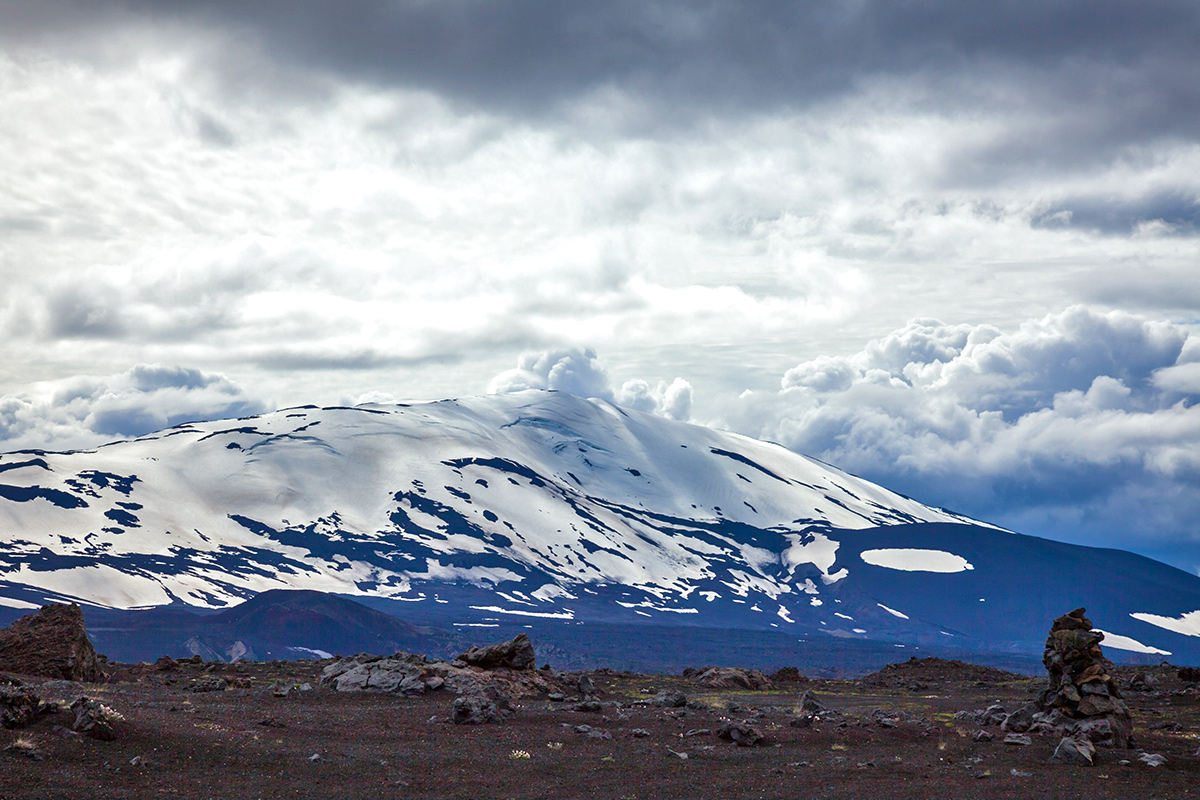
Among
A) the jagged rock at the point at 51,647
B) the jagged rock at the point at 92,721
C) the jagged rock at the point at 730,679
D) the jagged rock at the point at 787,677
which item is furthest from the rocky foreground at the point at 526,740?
the jagged rock at the point at 787,677

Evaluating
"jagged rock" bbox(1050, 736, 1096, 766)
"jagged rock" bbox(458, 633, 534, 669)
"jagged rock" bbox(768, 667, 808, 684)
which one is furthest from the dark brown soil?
"jagged rock" bbox(768, 667, 808, 684)

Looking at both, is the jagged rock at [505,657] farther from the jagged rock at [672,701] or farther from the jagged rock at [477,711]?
the jagged rock at [477,711]

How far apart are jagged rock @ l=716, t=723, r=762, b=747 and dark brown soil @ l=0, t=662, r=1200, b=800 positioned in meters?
0.64

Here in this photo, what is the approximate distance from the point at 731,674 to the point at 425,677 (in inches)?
1297

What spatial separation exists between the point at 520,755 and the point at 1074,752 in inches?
825

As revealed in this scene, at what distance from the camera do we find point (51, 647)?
52.1m

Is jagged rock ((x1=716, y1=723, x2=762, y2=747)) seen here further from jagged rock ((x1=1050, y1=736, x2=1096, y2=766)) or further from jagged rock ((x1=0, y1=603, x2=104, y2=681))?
jagged rock ((x1=0, y1=603, x2=104, y2=681))

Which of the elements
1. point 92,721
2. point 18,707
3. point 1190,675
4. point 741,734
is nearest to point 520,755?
point 741,734

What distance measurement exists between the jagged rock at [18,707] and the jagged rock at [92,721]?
1.06 metres

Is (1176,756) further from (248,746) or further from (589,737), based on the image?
(248,746)

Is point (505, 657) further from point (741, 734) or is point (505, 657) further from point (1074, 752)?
point (1074, 752)

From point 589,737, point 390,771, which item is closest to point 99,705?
point 390,771

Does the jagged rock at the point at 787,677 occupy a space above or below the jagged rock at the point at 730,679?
below

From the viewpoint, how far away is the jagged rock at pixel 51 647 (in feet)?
167
